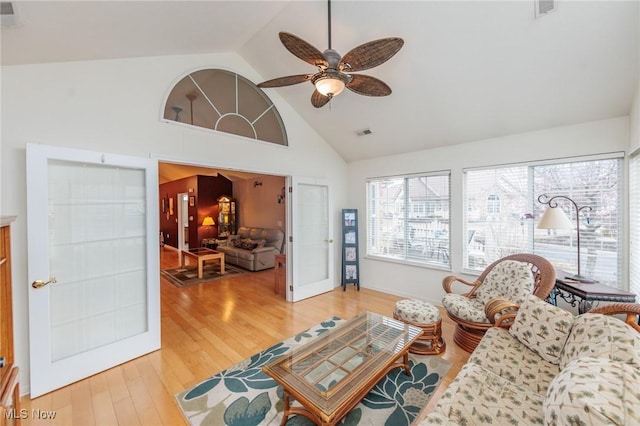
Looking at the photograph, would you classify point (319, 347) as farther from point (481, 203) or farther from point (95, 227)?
point (481, 203)

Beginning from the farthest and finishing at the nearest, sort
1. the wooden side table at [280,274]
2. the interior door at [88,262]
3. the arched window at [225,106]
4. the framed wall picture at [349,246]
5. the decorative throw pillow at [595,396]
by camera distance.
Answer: the framed wall picture at [349,246] → the wooden side table at [280,274] → the arched window at [225,106] → the interior door at [88,262] → the decorative throw pillow at [595,396]

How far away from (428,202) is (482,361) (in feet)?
9.23

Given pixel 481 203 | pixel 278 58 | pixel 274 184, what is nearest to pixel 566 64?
pixel 481 203

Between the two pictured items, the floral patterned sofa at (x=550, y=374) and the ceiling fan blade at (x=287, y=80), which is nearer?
the floral patterned sofa at (x=550, y=374)

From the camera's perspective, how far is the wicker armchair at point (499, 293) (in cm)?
254

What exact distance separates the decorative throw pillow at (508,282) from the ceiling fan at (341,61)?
7.77 feet

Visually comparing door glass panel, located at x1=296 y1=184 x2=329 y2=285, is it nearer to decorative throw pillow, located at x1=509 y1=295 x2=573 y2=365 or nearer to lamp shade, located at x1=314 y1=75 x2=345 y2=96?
lamp shade, located at x1=314 y1=75 x2=345 y2=96

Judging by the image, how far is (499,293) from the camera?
2.82 meters

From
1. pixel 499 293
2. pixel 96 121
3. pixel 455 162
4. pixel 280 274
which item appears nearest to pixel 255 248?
pixel 280 274

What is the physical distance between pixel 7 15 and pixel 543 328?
4.08 metres

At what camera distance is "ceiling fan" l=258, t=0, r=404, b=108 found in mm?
1837

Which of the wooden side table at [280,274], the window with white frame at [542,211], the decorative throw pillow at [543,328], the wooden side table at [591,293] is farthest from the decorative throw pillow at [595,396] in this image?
the wooden side table at [280,274]

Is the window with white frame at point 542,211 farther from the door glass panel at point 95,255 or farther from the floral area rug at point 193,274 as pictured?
the floral area rug at point 193,274

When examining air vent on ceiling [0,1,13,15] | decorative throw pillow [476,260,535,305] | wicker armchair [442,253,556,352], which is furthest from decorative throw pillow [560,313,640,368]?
air vent on ceiling [0,1,13,15]
